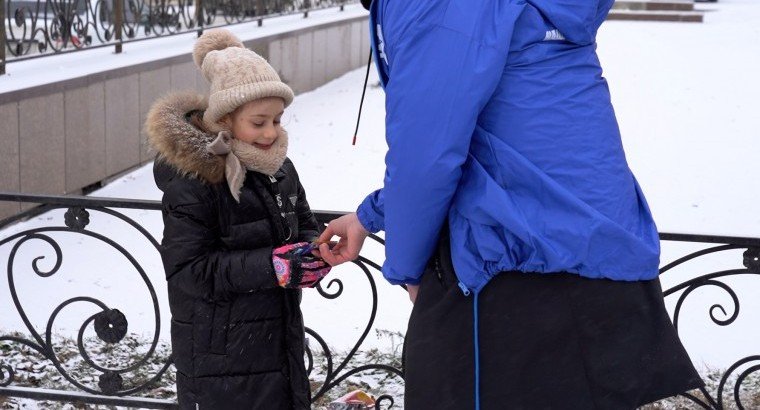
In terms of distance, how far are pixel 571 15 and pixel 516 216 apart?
389mm

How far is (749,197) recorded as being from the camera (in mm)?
8875

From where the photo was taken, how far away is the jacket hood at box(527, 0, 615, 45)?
6.60ft

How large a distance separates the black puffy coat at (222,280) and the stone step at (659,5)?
1009 inches

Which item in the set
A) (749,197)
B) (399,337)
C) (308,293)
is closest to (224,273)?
(399,337)

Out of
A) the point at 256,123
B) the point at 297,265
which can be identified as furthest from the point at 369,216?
the point at 256,123

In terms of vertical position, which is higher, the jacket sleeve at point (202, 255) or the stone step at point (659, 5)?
the jacket sleeve at point (202, 255)

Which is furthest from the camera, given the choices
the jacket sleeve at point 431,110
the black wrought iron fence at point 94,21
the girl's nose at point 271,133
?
the black wrought iron fence at point 94,21


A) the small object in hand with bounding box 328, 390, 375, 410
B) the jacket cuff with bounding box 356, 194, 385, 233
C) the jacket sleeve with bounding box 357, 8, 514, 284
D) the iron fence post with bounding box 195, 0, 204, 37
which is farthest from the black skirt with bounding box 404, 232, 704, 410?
the iron fence post with bounding box 195, 0, 204, 37

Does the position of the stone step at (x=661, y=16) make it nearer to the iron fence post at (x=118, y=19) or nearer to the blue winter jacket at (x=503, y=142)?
the iron fence post at (x=118, y=19)

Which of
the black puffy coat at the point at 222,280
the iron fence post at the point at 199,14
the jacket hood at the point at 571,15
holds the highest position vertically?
the jacket hood at the point at 571,15

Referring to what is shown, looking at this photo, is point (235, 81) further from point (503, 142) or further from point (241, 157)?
point (503, 142)

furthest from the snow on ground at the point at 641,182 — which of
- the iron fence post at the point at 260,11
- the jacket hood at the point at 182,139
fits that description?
the jacket hood at the point at 182,139

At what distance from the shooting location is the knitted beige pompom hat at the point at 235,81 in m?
2.73

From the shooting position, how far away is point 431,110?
197 centimetres
